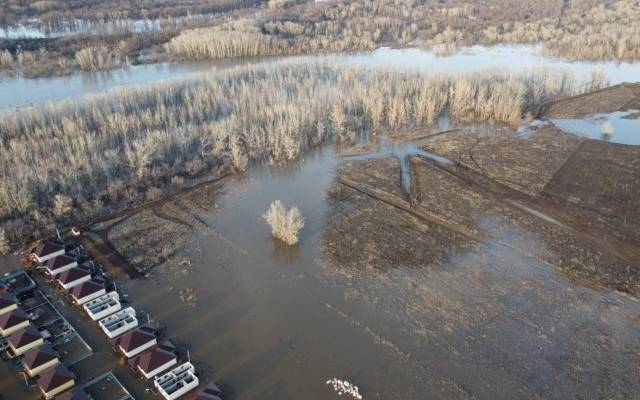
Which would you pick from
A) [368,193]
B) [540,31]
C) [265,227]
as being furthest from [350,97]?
[540,31]

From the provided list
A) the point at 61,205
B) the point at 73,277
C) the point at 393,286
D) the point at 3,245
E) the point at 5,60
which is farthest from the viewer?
the point at 5,60

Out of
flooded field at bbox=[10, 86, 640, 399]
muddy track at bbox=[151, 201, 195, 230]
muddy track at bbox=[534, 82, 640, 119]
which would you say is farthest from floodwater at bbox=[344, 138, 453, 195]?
muddy track at bbox=[534, 82, 640, 119]

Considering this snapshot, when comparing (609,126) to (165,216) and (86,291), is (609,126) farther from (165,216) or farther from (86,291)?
(86,291)

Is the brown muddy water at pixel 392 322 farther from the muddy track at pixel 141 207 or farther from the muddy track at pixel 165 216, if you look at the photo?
the muddy track at pixel 141 207

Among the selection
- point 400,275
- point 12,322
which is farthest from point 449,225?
point 12,322

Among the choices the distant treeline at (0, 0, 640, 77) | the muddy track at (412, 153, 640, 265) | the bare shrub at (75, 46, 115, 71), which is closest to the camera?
the muddy track at (412, 153, 640, 265)

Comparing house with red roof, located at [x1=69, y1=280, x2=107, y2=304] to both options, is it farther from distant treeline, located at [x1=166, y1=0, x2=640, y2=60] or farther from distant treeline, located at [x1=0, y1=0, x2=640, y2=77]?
distant treeline, located at [x1=166, y1=0, x2=640, y2=60]
